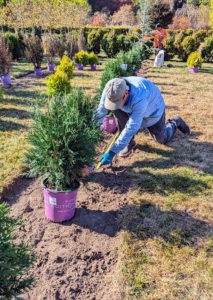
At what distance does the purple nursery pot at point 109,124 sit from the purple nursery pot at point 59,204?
2261 millimetres

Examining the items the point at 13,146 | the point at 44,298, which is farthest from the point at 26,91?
the point at 44,298

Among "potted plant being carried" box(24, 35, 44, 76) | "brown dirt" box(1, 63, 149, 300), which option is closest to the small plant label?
"brown dirt" box(1, 63, 149, 300)

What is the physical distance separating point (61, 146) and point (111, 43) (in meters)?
13.9

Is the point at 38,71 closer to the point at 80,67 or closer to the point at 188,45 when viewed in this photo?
the point at 80,67

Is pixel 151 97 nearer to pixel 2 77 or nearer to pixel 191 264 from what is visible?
pixel 191 264

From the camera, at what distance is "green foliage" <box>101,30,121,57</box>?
15.1 meters

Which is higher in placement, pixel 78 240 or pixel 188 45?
pixel 188 45

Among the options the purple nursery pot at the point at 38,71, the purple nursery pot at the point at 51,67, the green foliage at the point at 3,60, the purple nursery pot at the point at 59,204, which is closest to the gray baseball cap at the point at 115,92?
the purple nursery pot at the point at 59,204

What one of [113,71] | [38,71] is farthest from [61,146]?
[38,71]

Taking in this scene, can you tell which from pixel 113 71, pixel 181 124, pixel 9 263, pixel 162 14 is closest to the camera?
pixel 9 263

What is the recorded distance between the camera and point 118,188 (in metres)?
3.49

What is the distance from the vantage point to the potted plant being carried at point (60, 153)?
2516 mm

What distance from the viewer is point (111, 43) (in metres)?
15.1

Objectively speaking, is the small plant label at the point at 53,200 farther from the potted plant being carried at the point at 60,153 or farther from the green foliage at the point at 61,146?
the green foliage at the point at 61,146
